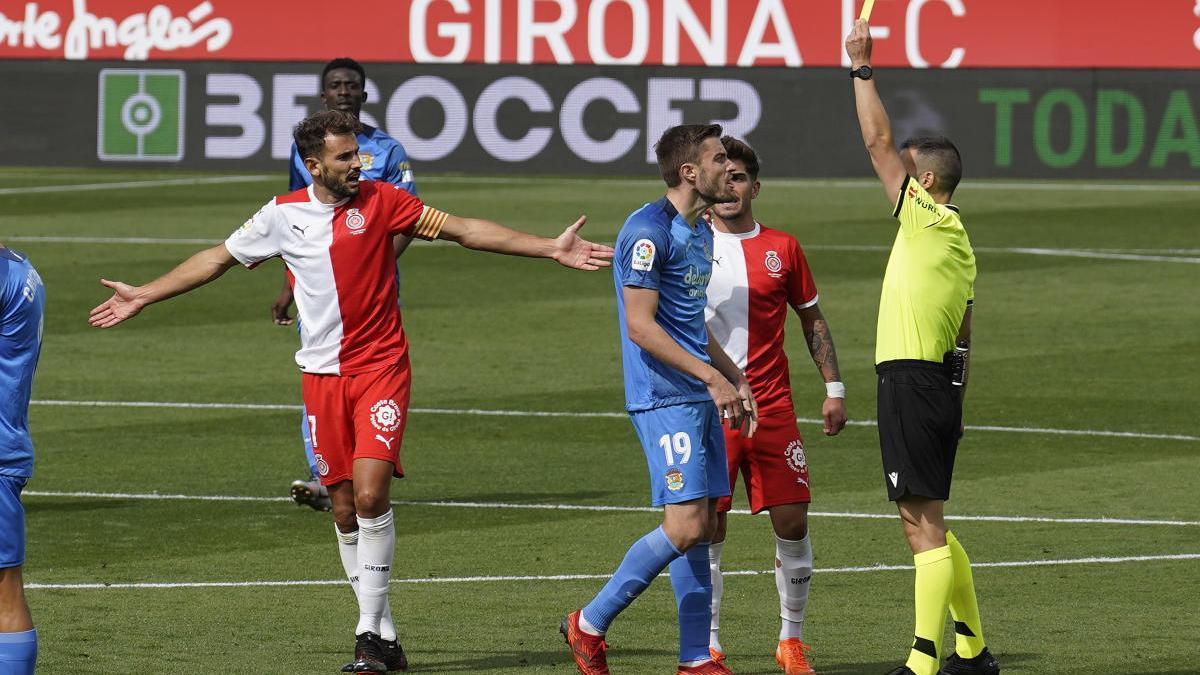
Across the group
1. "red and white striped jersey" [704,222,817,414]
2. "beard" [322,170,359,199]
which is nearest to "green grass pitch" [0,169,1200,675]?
"red and white striped jersey" [704,222,817,414]

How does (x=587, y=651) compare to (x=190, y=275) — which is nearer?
(x=587, y=651)

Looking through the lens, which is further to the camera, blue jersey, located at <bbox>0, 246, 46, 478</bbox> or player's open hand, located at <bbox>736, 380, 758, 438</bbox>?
player's open hand, located at <bbox>736, 380, 758, 438</bbox>

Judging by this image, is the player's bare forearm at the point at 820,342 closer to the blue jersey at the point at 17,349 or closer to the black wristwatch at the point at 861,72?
the black wristwatch at the point at 861,72

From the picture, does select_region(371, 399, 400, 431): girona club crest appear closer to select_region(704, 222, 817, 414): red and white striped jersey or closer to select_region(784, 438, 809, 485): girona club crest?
select_region(704, 222, 817, 414): red and white striped jersey

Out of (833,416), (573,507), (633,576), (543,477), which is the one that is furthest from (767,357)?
(543,477)

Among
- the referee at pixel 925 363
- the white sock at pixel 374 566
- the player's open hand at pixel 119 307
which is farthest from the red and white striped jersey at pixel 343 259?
the referee at pixel 925 363

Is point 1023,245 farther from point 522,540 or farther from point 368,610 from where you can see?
point 368,610

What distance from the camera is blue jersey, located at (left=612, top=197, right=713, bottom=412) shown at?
8422 mm

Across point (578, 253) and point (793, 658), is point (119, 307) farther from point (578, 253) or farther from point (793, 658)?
point (793, 658)

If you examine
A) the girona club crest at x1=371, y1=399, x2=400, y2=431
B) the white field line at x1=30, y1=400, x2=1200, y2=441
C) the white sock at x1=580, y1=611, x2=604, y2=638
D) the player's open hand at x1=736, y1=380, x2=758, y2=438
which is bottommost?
the white field line at x1=30, y1=400, x2=1200, y2=441

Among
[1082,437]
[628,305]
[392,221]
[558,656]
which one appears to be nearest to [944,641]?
[558,656]

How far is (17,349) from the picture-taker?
732 cm

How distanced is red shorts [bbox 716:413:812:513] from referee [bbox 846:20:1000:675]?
655 mm

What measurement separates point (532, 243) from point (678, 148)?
702 mm
